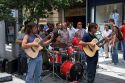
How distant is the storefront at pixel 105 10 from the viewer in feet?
58.4

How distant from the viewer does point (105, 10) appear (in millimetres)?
19172

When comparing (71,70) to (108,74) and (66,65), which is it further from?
(108,74)

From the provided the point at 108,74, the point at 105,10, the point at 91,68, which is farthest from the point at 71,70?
the point at 105,10

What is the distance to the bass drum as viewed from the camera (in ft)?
30.7

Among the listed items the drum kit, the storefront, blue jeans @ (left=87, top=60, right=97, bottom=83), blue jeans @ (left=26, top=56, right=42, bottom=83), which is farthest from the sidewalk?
the storefront

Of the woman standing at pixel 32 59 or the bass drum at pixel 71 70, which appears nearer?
the woman standing at pixel 32 59

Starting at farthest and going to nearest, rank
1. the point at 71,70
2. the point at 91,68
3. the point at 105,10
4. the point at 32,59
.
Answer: the point at 105,10
the point at 71,70
the point at 91,68
the point at 32,59

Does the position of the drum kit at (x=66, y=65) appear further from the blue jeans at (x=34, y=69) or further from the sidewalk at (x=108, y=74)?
the blue jeans at (x=34, y=69)

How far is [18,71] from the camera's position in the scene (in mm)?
10969

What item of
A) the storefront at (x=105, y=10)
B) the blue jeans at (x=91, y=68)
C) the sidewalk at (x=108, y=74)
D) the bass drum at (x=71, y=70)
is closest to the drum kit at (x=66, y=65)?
the bass drum at (x=71, y=70)

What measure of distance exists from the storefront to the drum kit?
8.33 metres

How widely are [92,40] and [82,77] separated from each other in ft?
7.16

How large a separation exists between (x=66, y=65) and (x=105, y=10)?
10269 mm

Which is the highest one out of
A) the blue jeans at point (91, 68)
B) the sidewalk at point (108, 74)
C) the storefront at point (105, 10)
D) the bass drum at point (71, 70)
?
the storefront at point (105, 10)
